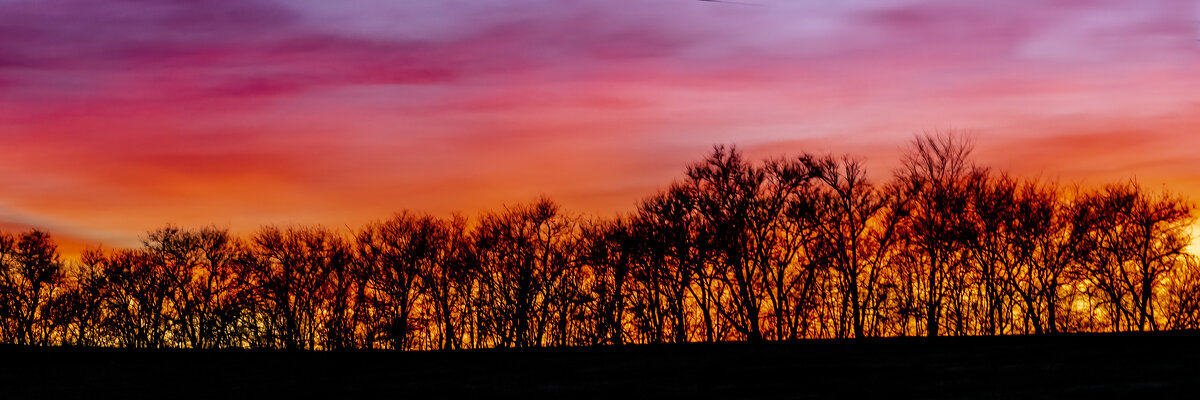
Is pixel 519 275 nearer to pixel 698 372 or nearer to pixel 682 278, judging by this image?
pixel 682 278

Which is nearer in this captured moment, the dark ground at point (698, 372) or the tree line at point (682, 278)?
the dark ground at point (698, 372)

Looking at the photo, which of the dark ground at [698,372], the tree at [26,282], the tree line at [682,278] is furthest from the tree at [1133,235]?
the tree at [26,282]

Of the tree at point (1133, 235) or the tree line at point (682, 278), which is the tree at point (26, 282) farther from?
the tree at point (1133, 235)

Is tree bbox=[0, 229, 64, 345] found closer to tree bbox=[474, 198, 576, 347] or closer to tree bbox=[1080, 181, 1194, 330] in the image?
tree bbox=[474, 198, 576, 347]

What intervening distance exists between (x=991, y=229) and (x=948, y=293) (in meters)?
9.69

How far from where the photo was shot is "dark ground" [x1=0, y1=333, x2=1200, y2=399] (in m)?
18.4

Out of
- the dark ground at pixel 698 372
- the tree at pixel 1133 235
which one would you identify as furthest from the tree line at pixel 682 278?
the dark ground at pixel 698 372

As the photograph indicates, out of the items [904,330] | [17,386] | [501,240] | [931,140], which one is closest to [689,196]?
[931,140]

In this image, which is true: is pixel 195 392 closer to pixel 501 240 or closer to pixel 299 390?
pixel 299 390

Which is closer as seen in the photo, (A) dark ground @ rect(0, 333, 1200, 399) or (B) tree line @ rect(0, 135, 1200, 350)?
(A) dark ground @ rect(0, 333, 1200, 399)

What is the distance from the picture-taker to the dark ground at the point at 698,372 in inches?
725

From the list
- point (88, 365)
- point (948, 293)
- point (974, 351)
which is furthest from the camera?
point (948, 293)

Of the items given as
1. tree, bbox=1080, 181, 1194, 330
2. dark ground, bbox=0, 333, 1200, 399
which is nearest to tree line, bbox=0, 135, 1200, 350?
tree, bbox=1080, 181, 1194, 330

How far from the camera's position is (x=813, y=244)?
6612 cm
